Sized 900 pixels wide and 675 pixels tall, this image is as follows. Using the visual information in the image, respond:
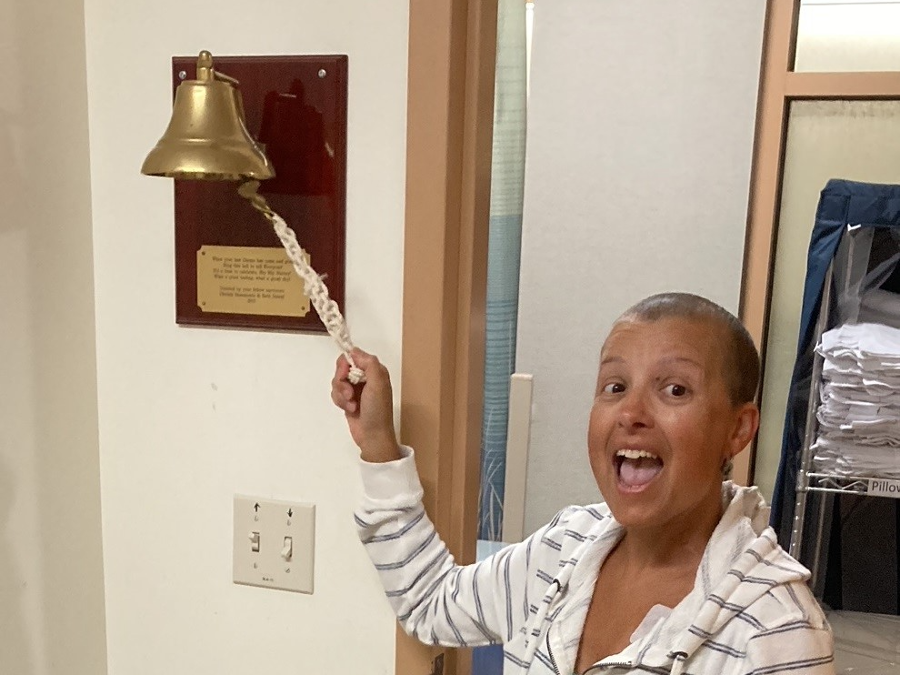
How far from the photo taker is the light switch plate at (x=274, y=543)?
3.25ft

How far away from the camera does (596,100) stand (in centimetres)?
228

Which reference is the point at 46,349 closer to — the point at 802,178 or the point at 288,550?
the point at 288,550

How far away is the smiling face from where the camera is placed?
31.8 inches

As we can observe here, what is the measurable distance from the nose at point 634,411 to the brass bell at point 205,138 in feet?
1.46

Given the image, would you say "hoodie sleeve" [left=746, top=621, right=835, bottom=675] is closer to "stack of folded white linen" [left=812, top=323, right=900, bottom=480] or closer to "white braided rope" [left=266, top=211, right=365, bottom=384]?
"white braided rope" [left=266, top=211, right=365, bottom=384]

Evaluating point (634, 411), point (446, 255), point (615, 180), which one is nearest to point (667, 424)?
point (634, 411)

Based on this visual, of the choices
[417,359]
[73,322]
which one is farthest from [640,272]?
[73,322]

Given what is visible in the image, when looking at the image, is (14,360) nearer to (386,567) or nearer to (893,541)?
(386,567)

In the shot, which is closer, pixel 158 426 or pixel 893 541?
pixel 158 426

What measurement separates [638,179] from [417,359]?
5.07ft

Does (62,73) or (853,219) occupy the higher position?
(62,73)

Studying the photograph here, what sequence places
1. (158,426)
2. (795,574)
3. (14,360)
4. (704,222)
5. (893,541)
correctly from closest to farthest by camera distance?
(795,574) < (14,360) < (158,426) < (893,541) < (704,222)

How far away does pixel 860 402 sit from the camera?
1863 millimetres

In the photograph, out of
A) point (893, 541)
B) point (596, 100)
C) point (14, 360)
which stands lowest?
point (893, 541)
